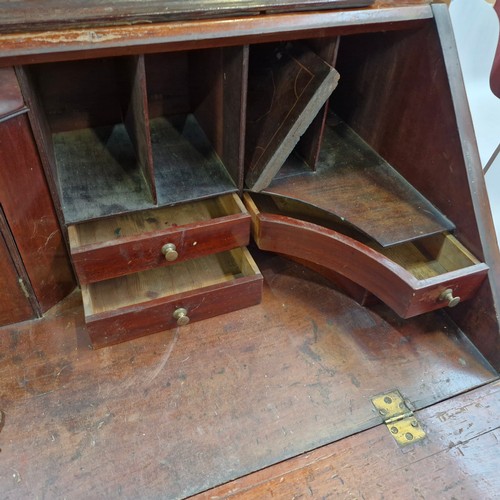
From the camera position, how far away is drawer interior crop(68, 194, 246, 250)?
1.07m

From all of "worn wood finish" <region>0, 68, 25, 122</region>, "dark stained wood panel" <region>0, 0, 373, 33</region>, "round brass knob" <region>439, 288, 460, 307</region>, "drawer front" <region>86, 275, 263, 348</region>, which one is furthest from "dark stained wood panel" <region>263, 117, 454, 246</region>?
"worn wood finish" <region>0, 68, 25, 122</region>

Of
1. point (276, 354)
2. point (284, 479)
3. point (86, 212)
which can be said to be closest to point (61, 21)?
point (86, 212)

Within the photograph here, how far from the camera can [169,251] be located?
3.23 ft

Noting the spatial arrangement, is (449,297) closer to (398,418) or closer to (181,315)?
(398,418)

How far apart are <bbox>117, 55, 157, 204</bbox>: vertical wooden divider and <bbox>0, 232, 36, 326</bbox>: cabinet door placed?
316mm

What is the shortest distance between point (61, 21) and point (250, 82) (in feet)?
1.76

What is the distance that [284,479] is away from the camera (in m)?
0.86

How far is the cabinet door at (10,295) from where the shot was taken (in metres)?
0.95

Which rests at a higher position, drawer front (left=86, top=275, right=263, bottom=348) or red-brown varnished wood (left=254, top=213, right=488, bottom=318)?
red-brown varnished wood (left=254, top=213, right=488, bottom=318)

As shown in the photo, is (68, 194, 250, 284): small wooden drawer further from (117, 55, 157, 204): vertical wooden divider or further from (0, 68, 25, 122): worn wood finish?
(0, 68, 25, 122): worn wood finish

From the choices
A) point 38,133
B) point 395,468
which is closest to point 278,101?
point 38,133

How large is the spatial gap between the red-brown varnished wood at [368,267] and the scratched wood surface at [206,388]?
14 cm

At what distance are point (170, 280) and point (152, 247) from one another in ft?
0.60

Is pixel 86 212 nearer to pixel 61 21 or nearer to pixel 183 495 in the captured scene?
pixel 61 21
